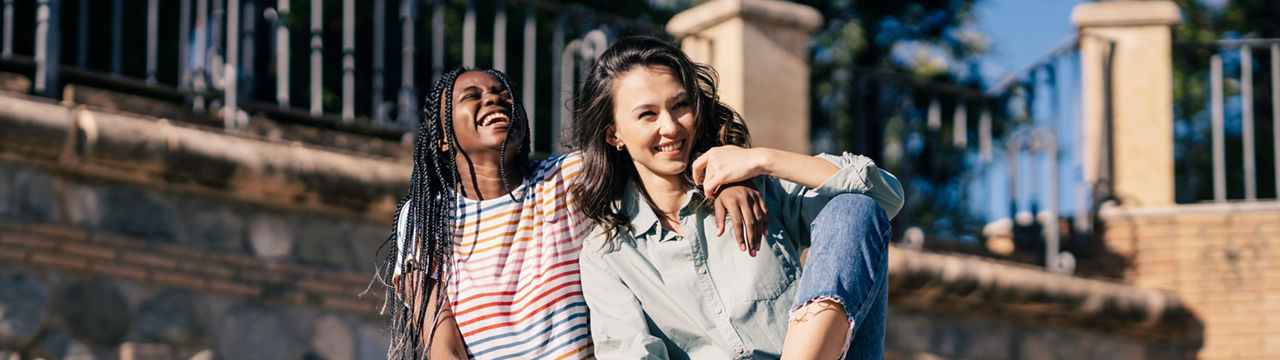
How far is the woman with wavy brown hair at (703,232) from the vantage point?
8.71ft

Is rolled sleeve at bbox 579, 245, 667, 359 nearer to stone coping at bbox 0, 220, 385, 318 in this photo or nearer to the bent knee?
the bent knee

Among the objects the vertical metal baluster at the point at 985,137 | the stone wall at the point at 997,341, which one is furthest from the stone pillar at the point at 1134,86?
the stone wall at the point at 997,341

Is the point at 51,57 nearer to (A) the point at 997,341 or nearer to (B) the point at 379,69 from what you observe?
(B) the point at 379,69

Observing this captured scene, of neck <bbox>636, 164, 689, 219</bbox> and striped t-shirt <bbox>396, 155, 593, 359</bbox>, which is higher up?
neck <bbox>636, 164, 689, 219</bbox>

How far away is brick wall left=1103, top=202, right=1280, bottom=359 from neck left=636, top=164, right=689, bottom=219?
15.3 ft

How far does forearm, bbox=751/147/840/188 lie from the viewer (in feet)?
9.11

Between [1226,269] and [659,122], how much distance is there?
192 inches

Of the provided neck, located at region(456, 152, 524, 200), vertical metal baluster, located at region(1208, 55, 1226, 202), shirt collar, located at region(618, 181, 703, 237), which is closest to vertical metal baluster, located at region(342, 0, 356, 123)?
neck, located at region(456, 152, 524, 200)

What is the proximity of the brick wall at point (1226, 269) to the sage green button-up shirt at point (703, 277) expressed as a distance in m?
4.64

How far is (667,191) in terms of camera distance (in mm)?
3004

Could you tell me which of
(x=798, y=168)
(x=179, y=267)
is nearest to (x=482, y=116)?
(x=798, y=168)

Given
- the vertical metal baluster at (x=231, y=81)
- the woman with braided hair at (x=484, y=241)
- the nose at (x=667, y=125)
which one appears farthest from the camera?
the vertical metal baluster at (x=231, y=81)

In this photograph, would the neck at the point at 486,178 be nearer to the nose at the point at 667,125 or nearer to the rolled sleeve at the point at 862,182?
the nose at the point at 667,125

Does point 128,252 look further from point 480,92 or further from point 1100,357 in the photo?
point 1100,357
